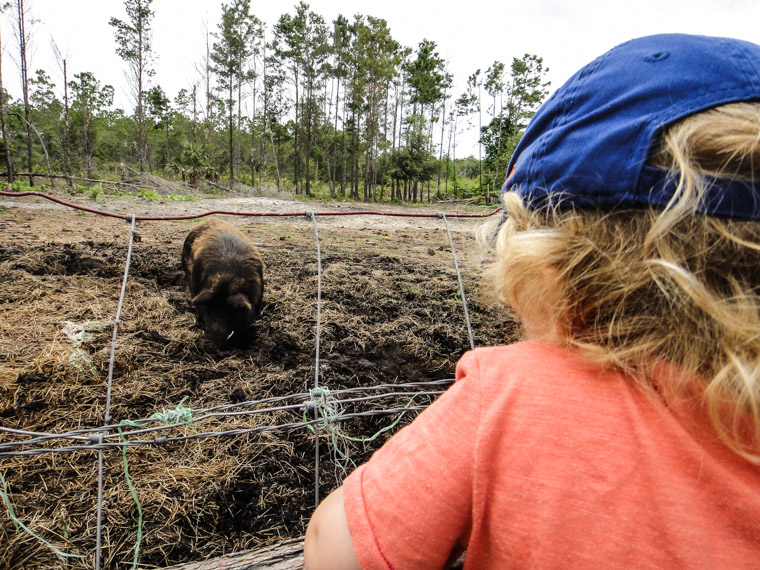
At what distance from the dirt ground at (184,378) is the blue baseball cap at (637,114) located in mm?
501

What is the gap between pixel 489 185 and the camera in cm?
3203

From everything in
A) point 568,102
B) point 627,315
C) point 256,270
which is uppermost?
point 568,102

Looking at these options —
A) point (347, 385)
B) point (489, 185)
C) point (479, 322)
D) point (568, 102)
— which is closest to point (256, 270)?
point (347, 385)

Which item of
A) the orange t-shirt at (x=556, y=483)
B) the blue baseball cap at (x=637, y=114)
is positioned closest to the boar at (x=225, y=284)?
the orange t-shirt at (x=556, y=483)

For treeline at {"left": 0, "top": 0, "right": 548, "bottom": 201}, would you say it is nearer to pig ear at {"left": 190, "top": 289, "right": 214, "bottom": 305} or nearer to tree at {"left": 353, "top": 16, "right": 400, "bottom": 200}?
tree at {"left": 353, "top": 16, "right": 400, "bottom": 200}

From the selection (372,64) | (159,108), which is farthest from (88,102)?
(372,64)

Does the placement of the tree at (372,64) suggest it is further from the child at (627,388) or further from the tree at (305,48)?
the child at (627,388)

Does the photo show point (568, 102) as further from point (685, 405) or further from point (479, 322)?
point (479, 322)

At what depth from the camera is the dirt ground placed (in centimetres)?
241

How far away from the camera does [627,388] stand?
2.02 feet

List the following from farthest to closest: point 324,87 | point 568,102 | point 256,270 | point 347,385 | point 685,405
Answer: point 324,87
point 256,270
point 347,385
point 568,102
point 685,405

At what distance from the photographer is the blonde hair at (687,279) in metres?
0.55

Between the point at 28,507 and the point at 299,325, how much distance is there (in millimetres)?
2949

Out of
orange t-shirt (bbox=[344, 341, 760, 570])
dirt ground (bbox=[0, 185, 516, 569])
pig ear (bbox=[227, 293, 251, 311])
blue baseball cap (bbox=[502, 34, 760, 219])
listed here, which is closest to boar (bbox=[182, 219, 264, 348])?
pig ear (bbox=[227, 293, 251, 311])
